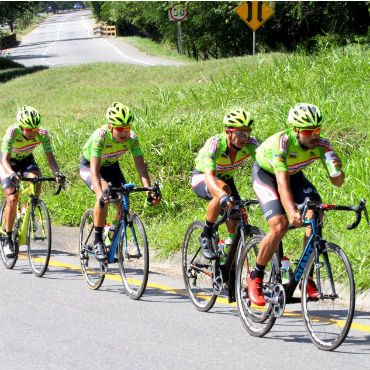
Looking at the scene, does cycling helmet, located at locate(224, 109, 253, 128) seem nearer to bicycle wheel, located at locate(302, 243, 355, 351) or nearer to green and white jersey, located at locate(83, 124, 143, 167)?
bicycle wheel, located at locate(302, 243, 355, 351)

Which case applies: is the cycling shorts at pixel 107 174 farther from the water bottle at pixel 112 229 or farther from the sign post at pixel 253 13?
the sign post at pixel 253 13

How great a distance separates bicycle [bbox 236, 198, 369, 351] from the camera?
18.8ft

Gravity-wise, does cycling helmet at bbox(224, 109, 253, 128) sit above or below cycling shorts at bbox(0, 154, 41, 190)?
above

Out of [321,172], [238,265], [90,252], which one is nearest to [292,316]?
[238,265]

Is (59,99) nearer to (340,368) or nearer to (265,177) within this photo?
A: (265,177)

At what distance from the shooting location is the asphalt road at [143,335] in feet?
18.8

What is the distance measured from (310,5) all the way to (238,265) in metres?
25.0

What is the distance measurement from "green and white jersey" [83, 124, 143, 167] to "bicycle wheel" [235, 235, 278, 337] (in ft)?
7.40

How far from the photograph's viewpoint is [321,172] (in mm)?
9945

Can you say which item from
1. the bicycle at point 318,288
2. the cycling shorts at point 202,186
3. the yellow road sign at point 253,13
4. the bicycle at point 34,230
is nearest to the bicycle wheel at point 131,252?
the cycling shorts at point 202,186

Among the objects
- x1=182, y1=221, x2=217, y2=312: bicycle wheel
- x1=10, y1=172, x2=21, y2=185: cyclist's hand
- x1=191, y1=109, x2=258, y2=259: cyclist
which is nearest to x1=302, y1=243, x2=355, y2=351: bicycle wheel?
x1=191, y1=109, x2=258, y2=259: cyclist

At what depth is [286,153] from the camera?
6191 mm

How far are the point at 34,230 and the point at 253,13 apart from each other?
12947 mm

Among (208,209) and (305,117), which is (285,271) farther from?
(305,117)
